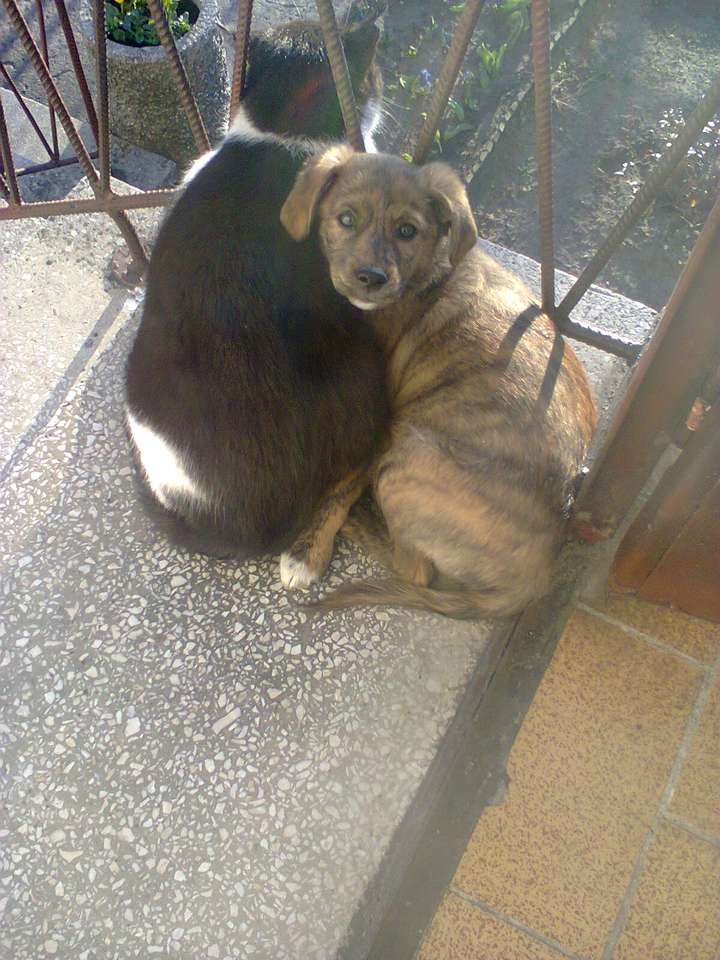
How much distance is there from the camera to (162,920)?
195 centimetres

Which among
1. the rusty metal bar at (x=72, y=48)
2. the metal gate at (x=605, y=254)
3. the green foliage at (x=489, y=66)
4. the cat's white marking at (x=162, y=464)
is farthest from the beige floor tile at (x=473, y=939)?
the green foliage at (x=489, y=66)

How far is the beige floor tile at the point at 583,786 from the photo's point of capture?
2.14 meters

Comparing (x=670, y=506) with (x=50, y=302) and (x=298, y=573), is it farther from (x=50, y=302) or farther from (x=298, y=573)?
(x=50, y=302)

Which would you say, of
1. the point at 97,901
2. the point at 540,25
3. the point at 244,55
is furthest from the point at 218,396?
Result: the point at 97,901

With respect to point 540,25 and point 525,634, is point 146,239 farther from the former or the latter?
point 525,634

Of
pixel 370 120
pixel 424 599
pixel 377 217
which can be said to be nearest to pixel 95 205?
pixel 370 120

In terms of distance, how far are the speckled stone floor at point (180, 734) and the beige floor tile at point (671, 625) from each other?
1.82 feet

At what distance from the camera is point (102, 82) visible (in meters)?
2.48

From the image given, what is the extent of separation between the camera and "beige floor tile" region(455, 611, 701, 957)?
214cm

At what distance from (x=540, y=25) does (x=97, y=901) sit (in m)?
2.28

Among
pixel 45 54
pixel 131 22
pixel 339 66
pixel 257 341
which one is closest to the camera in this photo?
pixel 339 66

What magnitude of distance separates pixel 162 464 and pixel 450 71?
4.16 feet

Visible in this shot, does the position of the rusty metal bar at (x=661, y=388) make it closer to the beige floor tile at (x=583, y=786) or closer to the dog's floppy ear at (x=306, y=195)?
the beige floor tile at (x=583, y=786)

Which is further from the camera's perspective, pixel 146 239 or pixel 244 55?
pixel 146 239
